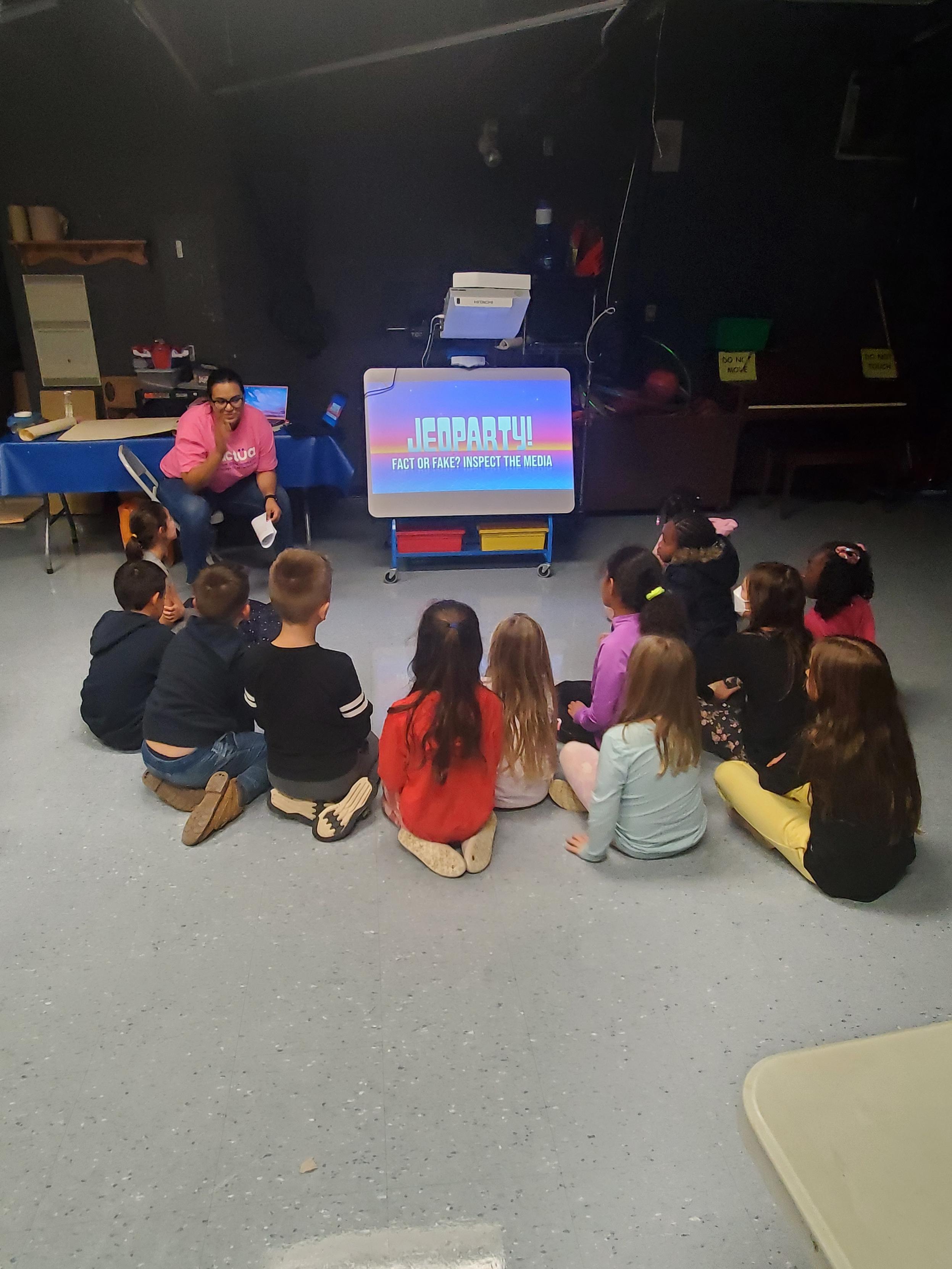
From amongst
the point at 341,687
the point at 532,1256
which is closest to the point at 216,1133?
the point at 532,1256

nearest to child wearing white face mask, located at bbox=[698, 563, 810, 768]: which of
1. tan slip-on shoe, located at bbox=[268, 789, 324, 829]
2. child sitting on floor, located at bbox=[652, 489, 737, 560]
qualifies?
child sitting on floor, located at bbox=[652, 489, 737, 560]

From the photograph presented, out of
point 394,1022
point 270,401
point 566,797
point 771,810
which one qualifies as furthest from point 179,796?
point 270,401

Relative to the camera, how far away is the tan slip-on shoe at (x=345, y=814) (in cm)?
229

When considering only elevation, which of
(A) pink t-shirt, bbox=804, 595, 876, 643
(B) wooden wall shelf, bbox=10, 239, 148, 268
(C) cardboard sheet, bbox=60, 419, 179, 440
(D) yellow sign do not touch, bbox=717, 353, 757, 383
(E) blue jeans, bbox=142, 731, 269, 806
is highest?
(B) wooden wall shelf, bbox=10, 239, 148, 268

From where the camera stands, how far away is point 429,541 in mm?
4102

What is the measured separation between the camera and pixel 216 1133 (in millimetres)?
1561

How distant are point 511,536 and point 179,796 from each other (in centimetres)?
221

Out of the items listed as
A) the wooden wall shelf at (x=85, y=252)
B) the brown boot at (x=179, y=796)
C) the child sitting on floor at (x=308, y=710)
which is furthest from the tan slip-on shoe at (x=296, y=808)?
the wooden wall shelf at (x=85, y=252)

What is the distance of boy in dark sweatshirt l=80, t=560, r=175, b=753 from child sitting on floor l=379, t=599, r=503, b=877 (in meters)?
0.85

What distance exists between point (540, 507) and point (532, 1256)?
3151mm

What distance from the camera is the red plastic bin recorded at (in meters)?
A: 4.09

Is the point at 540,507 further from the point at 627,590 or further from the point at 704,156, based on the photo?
the point at 704,156

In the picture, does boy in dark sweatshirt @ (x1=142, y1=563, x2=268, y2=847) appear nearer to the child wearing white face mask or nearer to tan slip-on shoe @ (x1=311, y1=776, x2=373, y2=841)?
tan slip-on shoe @ (x1=311, y1=776, x2=373, y2=841)

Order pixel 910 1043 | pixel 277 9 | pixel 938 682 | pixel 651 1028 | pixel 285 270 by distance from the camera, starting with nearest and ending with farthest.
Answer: pixel 910 1043
pixel 651 1028
pixel 938 682
pixel 277 9
pixel 285 270
